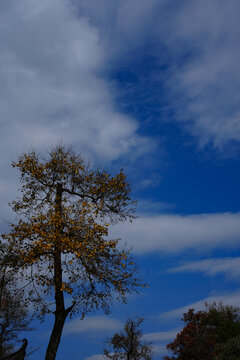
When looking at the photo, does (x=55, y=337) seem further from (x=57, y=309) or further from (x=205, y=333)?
(x=205, y=333)

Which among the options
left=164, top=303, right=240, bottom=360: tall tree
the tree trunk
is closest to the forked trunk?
the tree trunk

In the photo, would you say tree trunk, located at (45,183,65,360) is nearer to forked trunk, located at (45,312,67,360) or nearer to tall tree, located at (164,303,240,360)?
forked trunk, located at (45,312,67,360)

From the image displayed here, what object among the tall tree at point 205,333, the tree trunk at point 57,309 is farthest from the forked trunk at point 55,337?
the tall tree at point 205,333

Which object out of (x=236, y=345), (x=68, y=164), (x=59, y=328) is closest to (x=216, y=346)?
(x=236, y=345)

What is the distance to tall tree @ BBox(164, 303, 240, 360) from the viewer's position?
46.2 m

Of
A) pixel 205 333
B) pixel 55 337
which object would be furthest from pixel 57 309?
pixel 205 333

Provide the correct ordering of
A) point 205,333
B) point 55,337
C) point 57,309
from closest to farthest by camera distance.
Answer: point 55,337 < point 57,309 < point 205,333

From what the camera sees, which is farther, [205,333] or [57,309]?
[205,333]

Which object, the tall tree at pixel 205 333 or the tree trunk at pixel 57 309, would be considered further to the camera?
the tall tree at pixel 205 333

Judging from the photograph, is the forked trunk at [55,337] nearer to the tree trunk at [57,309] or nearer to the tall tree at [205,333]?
the tree trunk at [57,309]

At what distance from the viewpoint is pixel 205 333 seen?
4859 cm

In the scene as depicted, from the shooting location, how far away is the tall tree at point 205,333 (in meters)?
46.2

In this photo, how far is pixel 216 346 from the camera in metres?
43.1

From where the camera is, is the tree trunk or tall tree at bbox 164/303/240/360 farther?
tall tree at bbox 164/303/240/360
